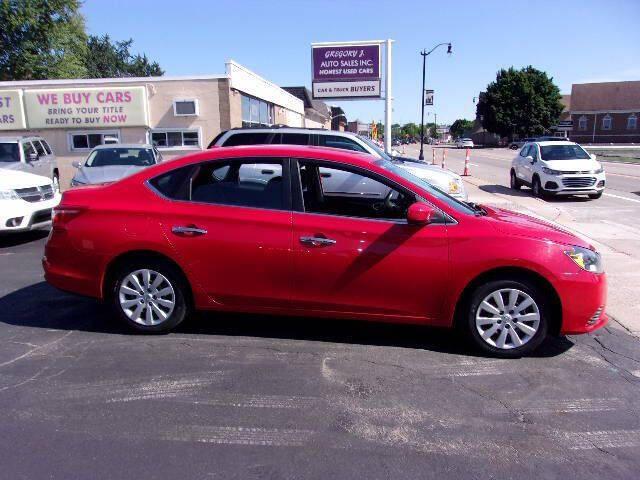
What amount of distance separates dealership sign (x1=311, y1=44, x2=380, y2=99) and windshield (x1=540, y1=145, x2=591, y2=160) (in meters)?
7.21

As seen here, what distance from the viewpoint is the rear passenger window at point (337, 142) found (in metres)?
9.53

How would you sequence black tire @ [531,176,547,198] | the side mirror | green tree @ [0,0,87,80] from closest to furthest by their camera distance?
the side mirror, black tire @ [531,176,547,198], green tree @ [0,0,87,80]

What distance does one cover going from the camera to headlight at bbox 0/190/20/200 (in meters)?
8.50

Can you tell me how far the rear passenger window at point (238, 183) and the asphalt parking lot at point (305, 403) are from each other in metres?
1.25

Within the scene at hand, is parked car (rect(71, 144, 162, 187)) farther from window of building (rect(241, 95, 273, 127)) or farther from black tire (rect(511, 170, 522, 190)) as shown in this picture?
black tire (rect(511, 170, 522, 190))

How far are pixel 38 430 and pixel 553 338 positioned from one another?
13.7ft

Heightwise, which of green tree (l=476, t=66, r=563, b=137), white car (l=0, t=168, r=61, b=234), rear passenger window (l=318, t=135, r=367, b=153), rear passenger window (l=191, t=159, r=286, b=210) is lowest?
white car (l=0, t=168, r=61, b=234)

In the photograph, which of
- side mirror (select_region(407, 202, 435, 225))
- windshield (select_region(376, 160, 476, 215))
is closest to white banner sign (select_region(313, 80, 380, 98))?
windshield (select_region(376, 160, 476, 215))

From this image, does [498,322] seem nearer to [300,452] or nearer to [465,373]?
[465,373]

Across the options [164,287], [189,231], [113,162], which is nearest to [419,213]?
[189,231]

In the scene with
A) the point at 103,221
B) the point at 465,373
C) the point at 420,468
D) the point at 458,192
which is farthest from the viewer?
the point at 458,192

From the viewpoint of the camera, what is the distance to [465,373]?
157 inches

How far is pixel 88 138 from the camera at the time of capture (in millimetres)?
18906

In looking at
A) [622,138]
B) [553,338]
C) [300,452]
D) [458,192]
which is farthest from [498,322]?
[622,138]
